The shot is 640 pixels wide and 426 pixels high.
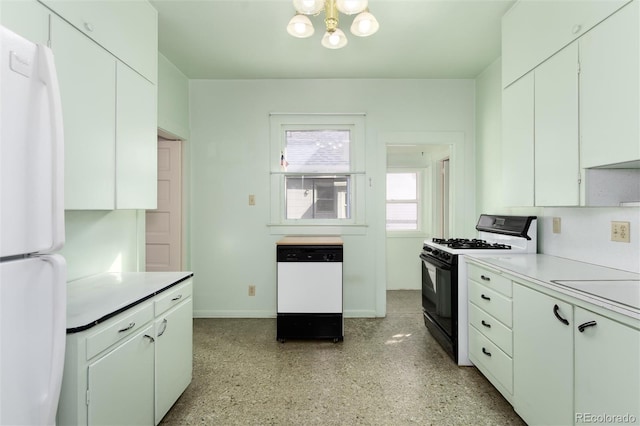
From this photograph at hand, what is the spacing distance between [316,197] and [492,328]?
2.23 m

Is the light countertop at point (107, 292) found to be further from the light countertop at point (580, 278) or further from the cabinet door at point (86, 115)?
the light countertop at point (580, 278)

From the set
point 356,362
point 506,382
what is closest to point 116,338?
point 356,362

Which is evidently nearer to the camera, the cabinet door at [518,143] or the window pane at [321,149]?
the cabinet door at [518,143]

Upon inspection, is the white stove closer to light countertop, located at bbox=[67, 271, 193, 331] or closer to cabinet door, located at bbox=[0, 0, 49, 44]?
light countertop, located at bbox=[67, 271, 193, 331]

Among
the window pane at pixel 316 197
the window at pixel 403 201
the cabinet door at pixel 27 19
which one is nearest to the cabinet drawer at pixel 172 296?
the cabinet door at pixel 27 19

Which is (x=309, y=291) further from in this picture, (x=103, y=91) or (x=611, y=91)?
(x=611, y=91)

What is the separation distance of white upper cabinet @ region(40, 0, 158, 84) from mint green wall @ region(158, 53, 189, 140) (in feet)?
2.56

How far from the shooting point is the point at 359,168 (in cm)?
361

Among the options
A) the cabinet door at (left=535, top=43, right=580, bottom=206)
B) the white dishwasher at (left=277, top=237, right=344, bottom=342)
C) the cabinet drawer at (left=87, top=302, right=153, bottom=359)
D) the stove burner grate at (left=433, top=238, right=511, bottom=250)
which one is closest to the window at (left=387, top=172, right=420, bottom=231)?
the stove burner grate at (left=433, top=238, right=511, bottom=250)

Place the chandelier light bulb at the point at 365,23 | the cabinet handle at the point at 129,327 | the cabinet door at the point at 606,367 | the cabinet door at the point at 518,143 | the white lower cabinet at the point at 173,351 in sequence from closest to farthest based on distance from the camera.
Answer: the cabinet door at the point at 606,367, the cabinet handle at the point at 129,327, the white lower cabinet at the point at 173,351, the chandelier light bulb at the point at 365,23, the cabinet door at the point at 518,143

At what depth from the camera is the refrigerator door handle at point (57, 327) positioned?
0.95 m

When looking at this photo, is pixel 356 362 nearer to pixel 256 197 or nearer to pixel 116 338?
pixel 116 338

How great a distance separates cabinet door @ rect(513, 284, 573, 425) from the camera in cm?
142

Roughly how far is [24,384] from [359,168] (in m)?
3.18
